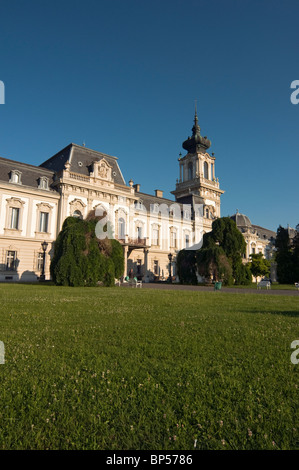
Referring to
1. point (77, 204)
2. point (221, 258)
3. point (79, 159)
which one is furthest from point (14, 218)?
point (221, 258)

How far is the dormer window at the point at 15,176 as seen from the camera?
3070 centimetres

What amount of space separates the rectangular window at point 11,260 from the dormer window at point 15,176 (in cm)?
743

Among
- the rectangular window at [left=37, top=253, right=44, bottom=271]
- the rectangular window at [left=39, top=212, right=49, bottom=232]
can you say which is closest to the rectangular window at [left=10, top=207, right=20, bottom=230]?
the rectangular window at [left=39, top=212, right=49, bottom=232]

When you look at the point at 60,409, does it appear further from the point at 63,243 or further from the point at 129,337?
the point at 63,243

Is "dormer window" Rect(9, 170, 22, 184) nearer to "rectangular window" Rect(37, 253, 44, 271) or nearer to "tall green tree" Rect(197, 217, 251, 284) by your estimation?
"rectangular window" Rect(37, 253, 44, 271)

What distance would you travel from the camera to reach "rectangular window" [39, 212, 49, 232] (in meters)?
32.5

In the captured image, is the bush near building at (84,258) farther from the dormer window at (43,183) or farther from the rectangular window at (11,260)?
the dormer window at (43,183)

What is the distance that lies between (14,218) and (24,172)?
5296 millimetres

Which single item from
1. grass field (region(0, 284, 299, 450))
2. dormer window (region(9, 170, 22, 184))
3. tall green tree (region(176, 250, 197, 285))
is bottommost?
grass field (region(0, 284, 299, 450))
